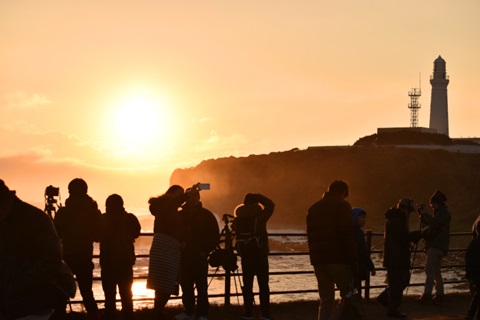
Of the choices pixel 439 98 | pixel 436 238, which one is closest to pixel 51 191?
pixel 436 238

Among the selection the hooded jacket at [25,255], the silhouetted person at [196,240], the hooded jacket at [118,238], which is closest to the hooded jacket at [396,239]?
the silhouetted person at [196,240]

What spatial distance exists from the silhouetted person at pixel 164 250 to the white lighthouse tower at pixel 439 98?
373 ft

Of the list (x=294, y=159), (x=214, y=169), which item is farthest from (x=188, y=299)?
(x=214, y=169)

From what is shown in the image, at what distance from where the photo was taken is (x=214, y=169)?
154 meters

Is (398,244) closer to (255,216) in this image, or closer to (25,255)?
(255,216)

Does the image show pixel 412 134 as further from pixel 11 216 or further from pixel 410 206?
pixel 11 216

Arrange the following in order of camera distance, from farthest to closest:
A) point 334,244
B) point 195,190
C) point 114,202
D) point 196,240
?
point 196,240 → point 195,190 → point 114,202 → point 334,244

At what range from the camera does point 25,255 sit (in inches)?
241

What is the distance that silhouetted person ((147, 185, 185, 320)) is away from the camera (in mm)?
11109

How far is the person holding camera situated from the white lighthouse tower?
108532 mm

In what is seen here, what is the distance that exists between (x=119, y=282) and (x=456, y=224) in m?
82.0

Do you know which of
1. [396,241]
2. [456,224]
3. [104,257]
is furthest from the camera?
[456,224]

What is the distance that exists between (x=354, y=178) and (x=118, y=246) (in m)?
120

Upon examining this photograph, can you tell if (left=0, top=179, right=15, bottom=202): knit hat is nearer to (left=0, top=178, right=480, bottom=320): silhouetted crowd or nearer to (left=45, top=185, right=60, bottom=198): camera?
(left=0, top=178, right=480, bottom=320): silhouetted crowd
